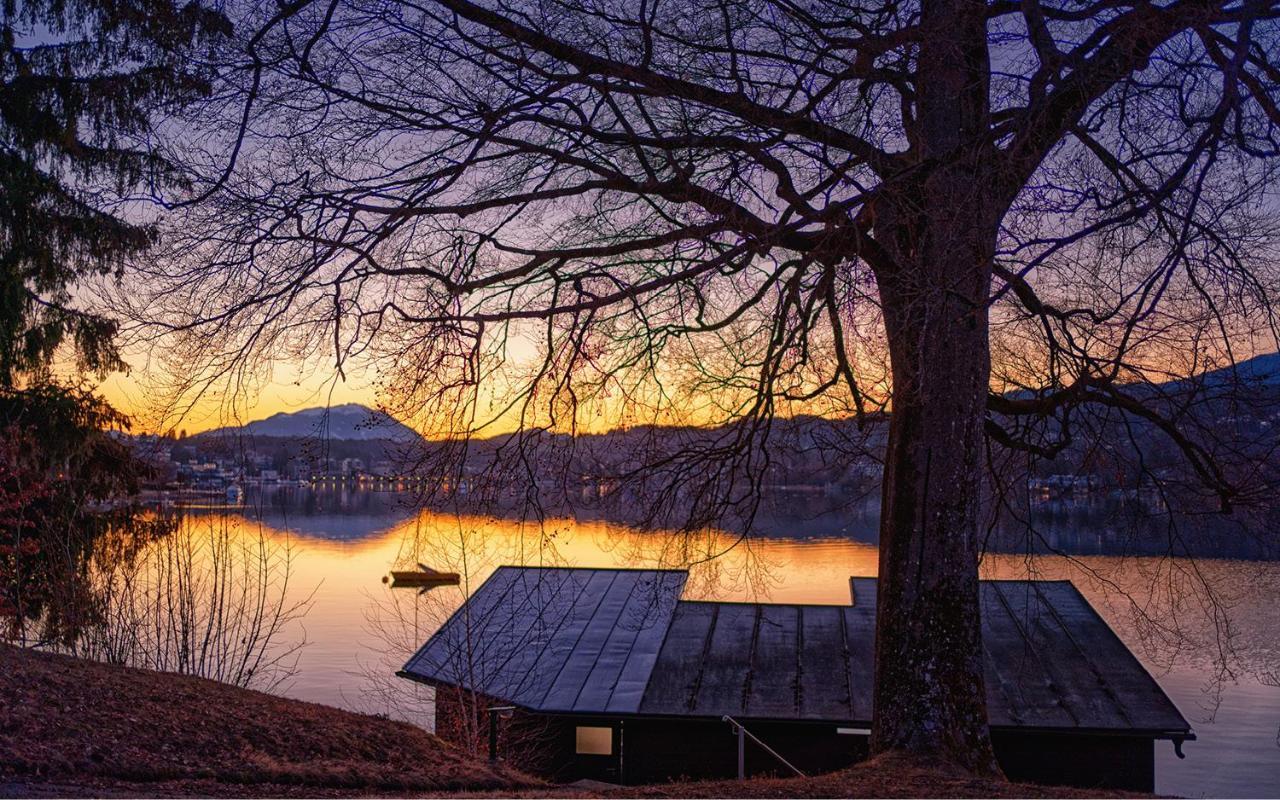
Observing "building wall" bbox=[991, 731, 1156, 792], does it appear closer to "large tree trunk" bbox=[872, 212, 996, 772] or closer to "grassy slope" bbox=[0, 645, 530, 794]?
"large tree trunk" bbox=[872, 212, 996, 772]

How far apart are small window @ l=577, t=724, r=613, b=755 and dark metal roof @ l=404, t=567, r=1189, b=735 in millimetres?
1710

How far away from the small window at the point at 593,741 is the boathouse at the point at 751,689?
0.08 ft

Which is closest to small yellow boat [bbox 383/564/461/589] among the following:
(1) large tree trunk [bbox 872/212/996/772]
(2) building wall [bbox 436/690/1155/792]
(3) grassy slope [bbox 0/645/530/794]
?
(3) grassy slope [bbox 0/645/530/794]

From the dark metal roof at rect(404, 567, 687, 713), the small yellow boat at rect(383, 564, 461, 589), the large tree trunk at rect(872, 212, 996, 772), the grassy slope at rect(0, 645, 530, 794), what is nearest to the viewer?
the grassy slope at rect(0, 645, 530, 794)

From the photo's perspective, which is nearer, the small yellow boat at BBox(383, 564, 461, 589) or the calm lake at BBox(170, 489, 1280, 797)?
the calm lake at BBox(170, 489, 1280, 797)

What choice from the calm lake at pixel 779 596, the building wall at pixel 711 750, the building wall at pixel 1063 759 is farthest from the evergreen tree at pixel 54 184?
the building wall at pixel 1063 759

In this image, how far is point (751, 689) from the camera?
1585 centimetres

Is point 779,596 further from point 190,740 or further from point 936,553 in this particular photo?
point 190,740

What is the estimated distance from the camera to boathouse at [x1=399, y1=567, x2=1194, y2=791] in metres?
15.1

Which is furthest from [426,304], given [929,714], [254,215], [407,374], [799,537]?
[799,537]

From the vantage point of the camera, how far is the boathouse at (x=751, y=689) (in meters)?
15.1

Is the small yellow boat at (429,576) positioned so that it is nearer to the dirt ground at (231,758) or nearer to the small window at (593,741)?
the dirt ground at (231,758)

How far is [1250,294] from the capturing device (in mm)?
8031

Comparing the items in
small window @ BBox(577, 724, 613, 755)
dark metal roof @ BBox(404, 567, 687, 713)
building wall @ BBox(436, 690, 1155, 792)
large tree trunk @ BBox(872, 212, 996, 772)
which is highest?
large tree trunk @ BBox(872, 212, 996, 772)
